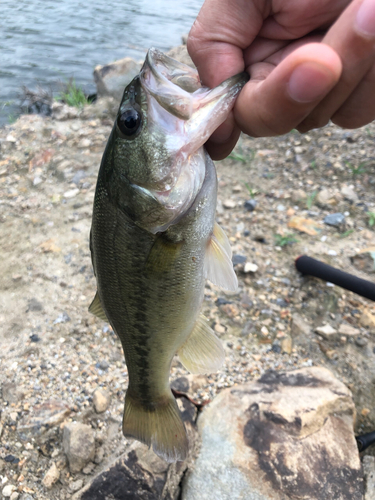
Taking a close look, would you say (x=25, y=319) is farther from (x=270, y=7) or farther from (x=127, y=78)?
(x=127, y=78)

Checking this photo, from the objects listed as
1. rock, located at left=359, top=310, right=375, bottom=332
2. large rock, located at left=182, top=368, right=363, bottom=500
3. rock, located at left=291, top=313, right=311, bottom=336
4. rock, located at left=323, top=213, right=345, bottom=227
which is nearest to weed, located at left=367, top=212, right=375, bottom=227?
rock, located at left=323, top=213, right=345, bottom=227

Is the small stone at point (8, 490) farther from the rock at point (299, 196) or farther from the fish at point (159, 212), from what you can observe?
the rock at point (299, 196)

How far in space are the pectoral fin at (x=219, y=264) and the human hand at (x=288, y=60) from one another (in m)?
0.55

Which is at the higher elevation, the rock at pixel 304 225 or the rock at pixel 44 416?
the rock at pixel 304 225

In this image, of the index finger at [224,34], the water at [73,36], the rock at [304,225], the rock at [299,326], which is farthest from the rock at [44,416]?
the water at [73,36]

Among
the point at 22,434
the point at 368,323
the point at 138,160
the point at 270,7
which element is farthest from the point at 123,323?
the point at 368,323

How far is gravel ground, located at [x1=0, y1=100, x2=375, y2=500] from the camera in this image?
2.67 m

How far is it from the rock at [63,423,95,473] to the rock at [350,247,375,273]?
265cm

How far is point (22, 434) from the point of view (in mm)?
2555

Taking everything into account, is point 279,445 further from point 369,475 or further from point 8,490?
point 8,490

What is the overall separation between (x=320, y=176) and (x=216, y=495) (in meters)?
3.54

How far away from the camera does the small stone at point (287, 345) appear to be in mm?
3069

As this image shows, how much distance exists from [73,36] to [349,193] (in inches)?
416

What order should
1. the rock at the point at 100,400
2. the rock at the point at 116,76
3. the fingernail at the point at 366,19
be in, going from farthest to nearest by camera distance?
the rock at the point at 116,76
the rock at the point at 100,400
the fingernail at the point at 366,19
